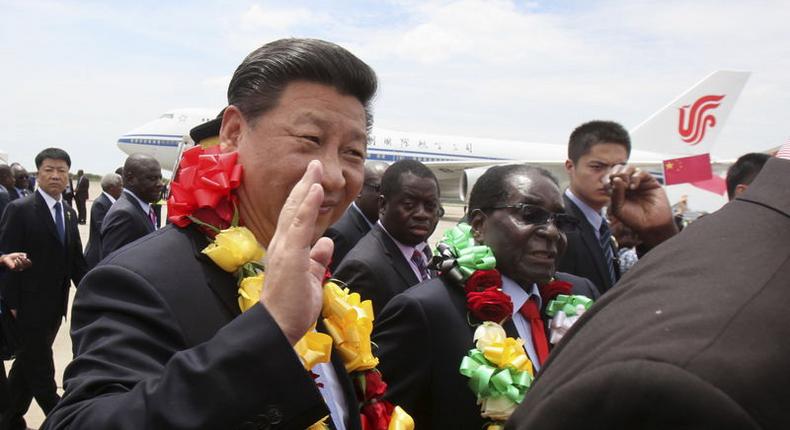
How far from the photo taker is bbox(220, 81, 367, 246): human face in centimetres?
150

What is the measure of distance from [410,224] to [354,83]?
3044 millimetres

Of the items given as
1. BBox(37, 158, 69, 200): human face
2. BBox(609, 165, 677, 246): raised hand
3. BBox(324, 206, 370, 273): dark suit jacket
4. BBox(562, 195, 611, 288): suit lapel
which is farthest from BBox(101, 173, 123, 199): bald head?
BBox(609, 165, 677, 246): raised hand

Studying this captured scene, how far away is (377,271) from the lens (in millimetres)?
4016

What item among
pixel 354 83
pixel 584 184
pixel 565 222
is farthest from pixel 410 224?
pixel 354 83

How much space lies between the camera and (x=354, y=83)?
162 centimetres

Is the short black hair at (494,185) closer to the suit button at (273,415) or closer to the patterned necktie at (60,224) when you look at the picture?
the suit button at (273,415)

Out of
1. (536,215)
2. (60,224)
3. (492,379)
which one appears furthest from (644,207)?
(60,224)

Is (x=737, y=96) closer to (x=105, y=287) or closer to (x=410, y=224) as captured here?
(x=410, y=224)

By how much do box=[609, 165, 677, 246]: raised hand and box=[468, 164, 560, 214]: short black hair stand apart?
45 cm

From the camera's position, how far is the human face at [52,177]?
5812 millimetres

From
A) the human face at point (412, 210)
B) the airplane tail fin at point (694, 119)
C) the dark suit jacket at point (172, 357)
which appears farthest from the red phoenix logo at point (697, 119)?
the dark suit jacket at point (172, 357)

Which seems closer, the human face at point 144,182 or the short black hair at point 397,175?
the short black hair at point 397,175

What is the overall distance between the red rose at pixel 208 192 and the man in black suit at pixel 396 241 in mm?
2319

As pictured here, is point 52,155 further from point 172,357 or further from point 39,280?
point 172,357
